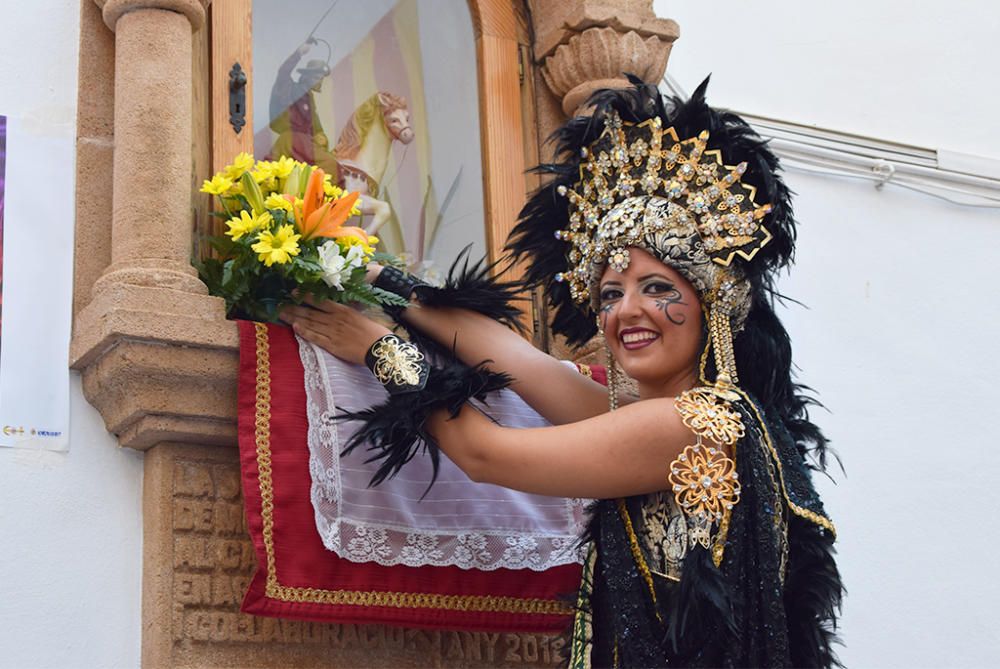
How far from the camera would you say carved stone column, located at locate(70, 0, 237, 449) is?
3553 millimetres

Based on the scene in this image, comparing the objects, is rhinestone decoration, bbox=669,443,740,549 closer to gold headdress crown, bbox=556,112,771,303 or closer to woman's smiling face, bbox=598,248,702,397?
woman's smiling face, bbox=598,248,702,397

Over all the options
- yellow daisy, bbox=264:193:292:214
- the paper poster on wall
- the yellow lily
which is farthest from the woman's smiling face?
the paper poster on wall

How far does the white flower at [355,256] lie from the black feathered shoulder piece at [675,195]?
1.35 feet

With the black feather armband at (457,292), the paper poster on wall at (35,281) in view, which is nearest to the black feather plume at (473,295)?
the black feather armband at (457,292)

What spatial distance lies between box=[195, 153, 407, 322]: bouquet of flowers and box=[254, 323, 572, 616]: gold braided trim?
0.30ft

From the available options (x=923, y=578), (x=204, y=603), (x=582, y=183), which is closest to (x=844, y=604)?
(x=923, y=578)

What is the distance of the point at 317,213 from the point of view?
12.0ft

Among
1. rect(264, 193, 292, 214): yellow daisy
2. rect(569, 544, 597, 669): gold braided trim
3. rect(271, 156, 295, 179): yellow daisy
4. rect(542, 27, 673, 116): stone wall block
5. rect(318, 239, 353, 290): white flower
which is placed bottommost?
rect(569, 544, 597, 669): gold braided trim

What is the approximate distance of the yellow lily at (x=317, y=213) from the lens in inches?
144

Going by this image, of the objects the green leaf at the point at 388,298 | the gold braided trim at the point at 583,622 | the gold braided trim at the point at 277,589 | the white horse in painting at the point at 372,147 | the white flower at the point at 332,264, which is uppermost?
the white horse in painting at the point at 372,147

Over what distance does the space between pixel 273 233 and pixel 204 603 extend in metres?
0.74

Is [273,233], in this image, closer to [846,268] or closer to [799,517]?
[799,517]

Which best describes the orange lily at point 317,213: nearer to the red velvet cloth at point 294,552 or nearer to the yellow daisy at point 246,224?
the yellow daisy at point 246,224

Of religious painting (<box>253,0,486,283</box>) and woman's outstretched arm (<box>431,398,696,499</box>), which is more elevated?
religious painting (<box>253,0,486,283</box>)
